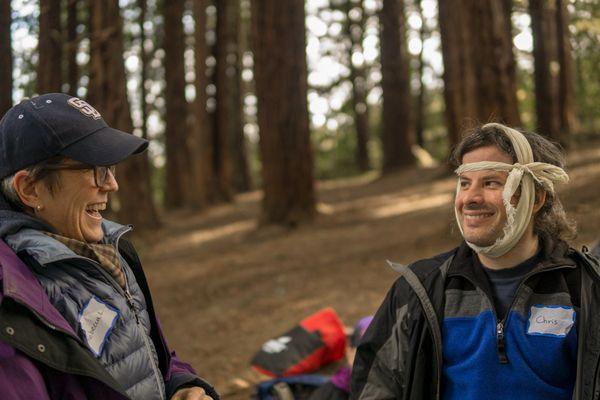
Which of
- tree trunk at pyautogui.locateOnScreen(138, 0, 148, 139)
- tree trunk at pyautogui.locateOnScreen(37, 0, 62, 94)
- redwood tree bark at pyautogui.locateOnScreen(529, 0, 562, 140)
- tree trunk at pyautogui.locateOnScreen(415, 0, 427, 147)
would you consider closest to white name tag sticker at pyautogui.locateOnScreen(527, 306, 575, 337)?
tree trunk at pyautogui.locateOnScreen(37, 0, 62, 94)

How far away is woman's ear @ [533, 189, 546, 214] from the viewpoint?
9.74 ft

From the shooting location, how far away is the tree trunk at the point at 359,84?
1093 inches

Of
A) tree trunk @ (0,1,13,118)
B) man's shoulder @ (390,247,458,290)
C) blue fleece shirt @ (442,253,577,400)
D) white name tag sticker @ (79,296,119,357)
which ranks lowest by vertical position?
blue fleece shirt @ (442,253,577,400)

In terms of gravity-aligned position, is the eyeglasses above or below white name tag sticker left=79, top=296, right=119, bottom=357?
above

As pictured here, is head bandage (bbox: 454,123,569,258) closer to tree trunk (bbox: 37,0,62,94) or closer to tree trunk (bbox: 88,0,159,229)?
tree trunk (bbox: 37,0,62,94)

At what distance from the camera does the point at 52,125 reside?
2.20 m

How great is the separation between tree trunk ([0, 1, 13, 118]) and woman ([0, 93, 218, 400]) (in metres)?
3.01

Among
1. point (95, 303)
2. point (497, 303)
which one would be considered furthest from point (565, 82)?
point (95, 303)

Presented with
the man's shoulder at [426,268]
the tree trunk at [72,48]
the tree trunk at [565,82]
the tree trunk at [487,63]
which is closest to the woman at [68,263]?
the man's shoulder at [426,268]

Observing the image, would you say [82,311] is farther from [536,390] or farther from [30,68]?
[30,68]

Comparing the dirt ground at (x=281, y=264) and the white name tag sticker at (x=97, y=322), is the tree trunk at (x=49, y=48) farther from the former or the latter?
the white name tag sticker at (x=97, y=322)

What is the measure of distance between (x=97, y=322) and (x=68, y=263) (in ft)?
0.67

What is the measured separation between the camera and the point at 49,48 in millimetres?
6168

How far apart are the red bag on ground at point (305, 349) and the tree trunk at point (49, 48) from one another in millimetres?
3141
